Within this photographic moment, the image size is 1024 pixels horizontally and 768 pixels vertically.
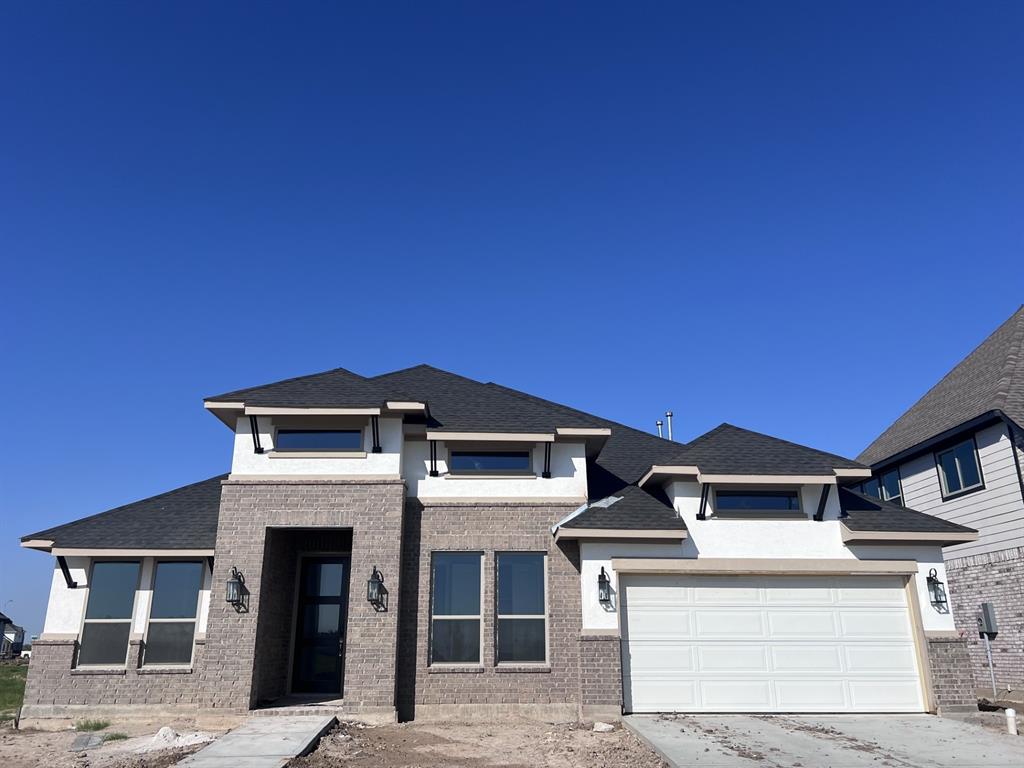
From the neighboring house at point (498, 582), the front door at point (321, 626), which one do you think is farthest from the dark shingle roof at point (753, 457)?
the front door at point (321, 626)

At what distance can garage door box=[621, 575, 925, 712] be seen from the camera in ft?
39.3

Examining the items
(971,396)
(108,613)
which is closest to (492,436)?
(108,613)

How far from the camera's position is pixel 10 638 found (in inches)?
2162

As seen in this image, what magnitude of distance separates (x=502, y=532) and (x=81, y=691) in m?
7.65

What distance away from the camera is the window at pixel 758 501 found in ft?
42.4

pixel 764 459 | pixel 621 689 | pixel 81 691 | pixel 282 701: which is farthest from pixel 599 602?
pixel 81 691

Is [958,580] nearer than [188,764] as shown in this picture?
No

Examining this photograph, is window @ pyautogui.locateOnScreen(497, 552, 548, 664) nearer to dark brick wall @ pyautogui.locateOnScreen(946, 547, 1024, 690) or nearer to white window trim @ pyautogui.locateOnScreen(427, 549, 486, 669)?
white window trim @ pyautogui.locateOnScreen(427, 549, 486, 669)

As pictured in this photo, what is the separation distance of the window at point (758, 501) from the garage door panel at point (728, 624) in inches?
68.2

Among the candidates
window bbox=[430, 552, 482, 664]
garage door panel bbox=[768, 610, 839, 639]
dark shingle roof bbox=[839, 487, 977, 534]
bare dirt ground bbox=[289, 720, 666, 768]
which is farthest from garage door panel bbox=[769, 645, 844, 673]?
window bbox=[430, 552, 482, 664]

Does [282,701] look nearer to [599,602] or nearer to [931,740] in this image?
[599,602]

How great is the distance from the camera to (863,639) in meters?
12.3

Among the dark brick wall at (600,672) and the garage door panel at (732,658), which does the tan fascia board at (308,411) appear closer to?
the dark brick wall at (600,672)

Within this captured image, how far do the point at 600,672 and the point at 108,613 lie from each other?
8.69 meters
